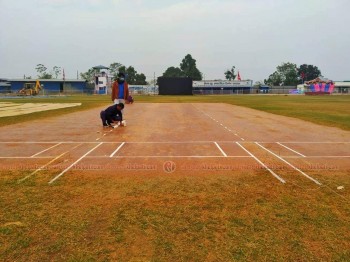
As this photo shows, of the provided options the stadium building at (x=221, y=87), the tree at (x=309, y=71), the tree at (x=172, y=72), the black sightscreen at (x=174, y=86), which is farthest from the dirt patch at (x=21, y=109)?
the tree at (x=309, y=71)

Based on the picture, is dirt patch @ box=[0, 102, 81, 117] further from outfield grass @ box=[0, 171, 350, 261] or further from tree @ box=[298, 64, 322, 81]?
tree @ box=[298, 64, 322, 81]

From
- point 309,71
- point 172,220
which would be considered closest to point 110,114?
point 172,220

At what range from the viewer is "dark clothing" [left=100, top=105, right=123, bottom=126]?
15.4 metres

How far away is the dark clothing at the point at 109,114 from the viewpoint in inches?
607

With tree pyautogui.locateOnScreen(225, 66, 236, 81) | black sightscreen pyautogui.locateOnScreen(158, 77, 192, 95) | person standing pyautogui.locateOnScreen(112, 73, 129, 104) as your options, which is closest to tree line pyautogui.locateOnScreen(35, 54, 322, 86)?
tree pyautogui.locateOnScreen(225, 66, 236, 81)

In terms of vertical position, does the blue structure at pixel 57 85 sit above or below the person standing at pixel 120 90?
above

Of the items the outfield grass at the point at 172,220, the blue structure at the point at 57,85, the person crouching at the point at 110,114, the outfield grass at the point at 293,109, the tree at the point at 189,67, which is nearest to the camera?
the outfield grass at the point at 172,220

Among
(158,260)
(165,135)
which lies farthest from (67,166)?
(165,135)

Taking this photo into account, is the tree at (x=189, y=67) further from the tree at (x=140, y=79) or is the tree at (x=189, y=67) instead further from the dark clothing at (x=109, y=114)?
the dark clothing at (x=109, y=114)

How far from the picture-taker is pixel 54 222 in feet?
15.0

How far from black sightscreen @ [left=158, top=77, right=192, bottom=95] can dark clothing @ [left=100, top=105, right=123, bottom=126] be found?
70187mm

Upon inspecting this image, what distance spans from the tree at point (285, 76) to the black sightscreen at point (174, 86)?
3426 inches

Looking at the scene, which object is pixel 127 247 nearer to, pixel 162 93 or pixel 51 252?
pixel 51 252

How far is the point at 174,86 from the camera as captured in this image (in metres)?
85.9
